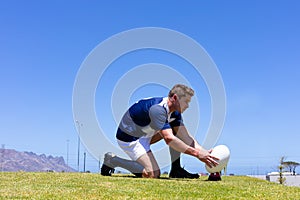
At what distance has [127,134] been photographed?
8.19 metres

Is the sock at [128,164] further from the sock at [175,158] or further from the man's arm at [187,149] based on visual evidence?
the man's arm at [187,149]

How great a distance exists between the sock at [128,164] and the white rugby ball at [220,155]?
53.6 inches

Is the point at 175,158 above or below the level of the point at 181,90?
below

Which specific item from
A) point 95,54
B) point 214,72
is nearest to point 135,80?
point 95,54

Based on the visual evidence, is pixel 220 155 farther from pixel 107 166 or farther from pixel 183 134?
pixel 107 166

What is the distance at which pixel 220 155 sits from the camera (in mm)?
7645

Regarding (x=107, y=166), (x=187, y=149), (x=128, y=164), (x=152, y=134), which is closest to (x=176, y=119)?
(x=152, y=134)

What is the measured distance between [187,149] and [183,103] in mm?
952

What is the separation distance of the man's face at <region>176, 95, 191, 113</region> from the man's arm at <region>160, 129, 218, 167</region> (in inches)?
23.1

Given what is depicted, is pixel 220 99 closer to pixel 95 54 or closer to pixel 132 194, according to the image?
pixel 95 54

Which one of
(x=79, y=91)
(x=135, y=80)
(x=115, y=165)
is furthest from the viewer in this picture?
(x=135, y=80)

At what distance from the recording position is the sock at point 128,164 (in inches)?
313

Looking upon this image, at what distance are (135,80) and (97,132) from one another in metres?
1.91

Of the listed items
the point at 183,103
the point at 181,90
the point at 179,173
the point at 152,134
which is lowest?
the point at 179,173
